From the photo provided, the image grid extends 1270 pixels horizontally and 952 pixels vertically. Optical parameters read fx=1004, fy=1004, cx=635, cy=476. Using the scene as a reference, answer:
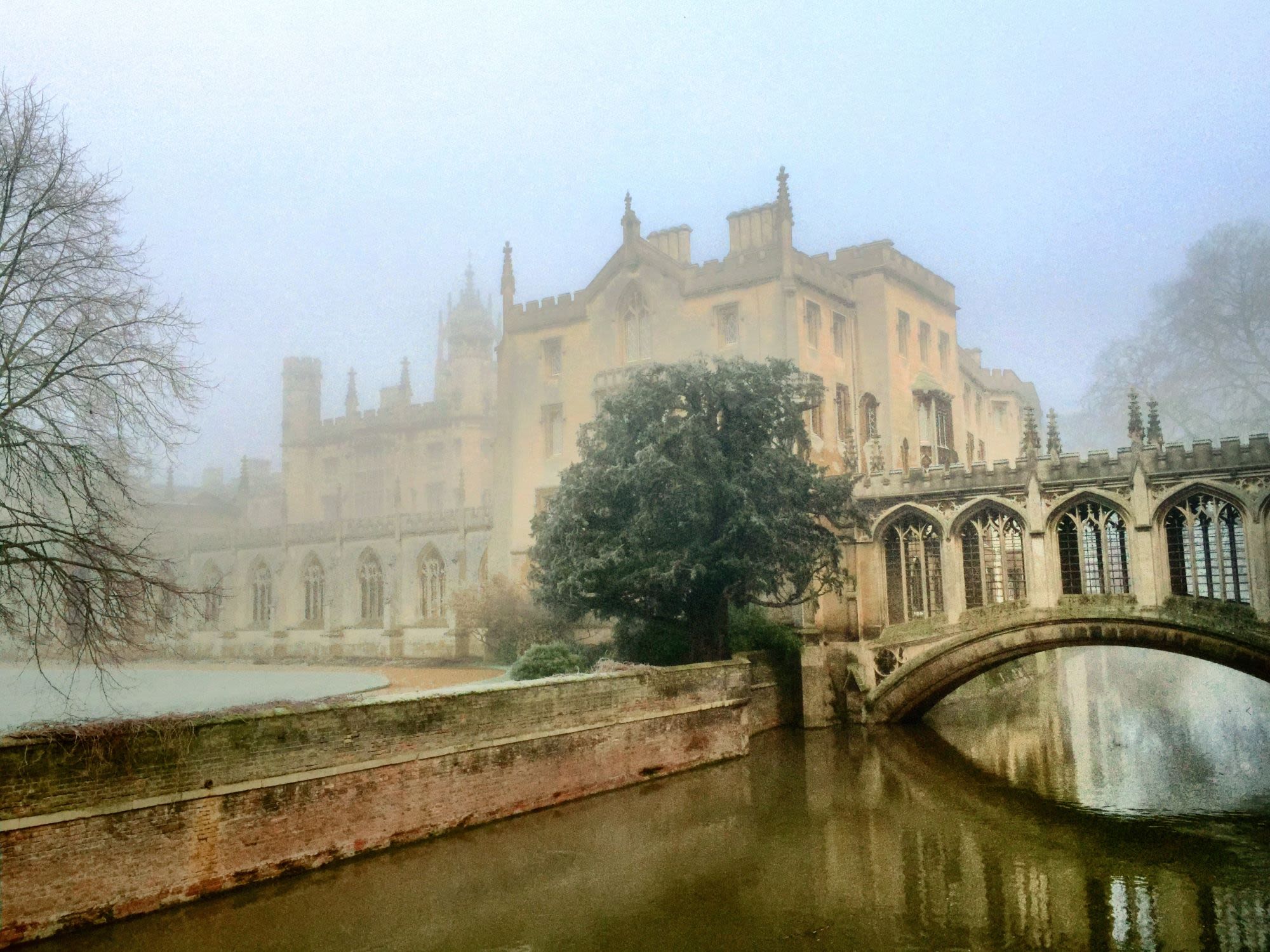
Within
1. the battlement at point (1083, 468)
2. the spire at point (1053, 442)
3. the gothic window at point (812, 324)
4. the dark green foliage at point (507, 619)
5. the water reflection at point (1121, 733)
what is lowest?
the water reflection at point (1121, 733)

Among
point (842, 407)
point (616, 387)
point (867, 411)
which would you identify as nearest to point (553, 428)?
point (616, 387)

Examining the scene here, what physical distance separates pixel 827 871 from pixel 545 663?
8.78 meters

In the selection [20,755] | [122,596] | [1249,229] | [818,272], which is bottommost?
[20,755]

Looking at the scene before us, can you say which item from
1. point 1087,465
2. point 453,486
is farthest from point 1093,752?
point 453,486

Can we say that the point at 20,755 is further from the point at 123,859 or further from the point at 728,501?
the point at 728,501

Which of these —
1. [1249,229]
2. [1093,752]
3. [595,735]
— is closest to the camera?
[595,735]

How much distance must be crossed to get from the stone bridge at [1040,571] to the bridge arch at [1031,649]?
30 millimetres

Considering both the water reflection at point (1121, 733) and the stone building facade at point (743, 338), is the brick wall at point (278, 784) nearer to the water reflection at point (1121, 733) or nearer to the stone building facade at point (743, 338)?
the water reflection at point (1121, 733)

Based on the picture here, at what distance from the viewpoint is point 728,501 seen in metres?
21.9

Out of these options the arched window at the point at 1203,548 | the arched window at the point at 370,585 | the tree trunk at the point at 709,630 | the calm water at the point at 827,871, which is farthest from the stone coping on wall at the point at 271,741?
the arched window at the point at 370,585

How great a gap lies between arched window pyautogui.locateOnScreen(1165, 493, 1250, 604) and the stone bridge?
0.04m

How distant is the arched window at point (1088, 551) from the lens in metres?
21.9

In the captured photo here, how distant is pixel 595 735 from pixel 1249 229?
34119 mm

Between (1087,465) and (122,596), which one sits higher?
(1087,465)
